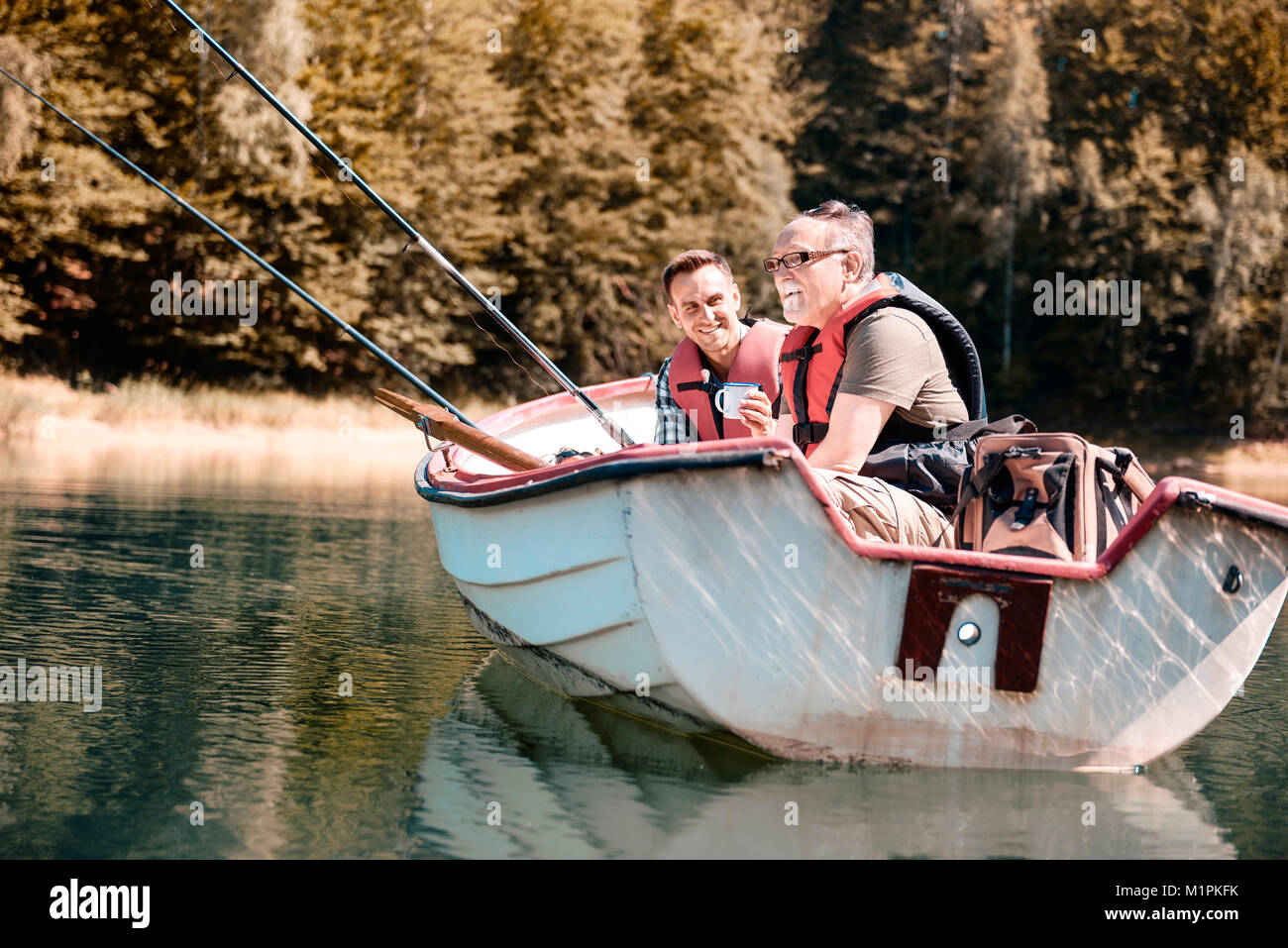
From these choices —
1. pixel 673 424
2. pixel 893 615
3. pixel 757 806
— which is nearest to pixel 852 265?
pixel 893 615

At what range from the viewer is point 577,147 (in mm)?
25547

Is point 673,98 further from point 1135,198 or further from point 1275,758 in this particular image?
point 1275,758

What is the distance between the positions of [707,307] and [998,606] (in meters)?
1.76

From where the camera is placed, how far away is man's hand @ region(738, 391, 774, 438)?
3658 mm

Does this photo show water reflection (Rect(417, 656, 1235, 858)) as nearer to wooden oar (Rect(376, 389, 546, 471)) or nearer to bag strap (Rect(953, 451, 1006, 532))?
bag strap (Rect(953, 451, 1006, 532))

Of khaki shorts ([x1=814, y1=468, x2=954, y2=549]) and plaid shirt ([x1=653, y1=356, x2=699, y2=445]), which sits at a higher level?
plaid shirt ([x1=653, y1=356, x2=699, y2=445])

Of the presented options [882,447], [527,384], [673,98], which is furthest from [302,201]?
[882,447]

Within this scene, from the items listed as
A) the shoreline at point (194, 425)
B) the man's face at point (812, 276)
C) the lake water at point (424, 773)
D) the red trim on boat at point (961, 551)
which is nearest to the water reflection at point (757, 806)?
the lake water at point (424, 773)

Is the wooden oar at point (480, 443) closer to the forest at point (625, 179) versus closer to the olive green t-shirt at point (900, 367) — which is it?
the olive green t-shirt at point (900, 367)

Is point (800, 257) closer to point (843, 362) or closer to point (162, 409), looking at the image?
point (843, 362)

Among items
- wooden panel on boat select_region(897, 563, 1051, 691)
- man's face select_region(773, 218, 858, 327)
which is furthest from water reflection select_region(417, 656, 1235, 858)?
man's face select_region(773, 218, 858, 327)

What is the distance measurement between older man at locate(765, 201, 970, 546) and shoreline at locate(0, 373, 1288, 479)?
35.6 feet

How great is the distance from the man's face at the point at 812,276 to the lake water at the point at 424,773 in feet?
4.05

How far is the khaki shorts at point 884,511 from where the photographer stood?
334cm
